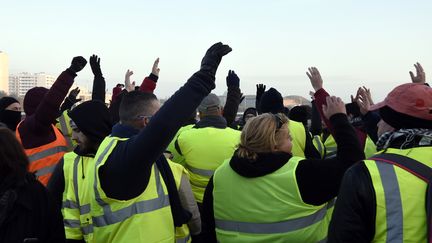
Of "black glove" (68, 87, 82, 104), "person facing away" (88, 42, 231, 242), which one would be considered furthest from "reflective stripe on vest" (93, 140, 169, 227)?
"black glove" (68, 87, 82, 104)

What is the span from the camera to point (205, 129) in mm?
4539

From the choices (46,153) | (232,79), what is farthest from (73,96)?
(232,79)

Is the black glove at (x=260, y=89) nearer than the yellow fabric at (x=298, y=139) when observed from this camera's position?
No

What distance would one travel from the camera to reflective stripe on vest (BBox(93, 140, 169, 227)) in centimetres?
253

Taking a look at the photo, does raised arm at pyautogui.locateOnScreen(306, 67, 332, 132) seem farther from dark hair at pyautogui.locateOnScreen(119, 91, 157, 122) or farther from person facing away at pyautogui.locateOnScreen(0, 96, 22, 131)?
person facing away at pyautogui.locateOnScreen(0, 96, 22, 131)

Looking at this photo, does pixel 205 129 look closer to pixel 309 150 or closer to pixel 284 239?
pixel 309 150

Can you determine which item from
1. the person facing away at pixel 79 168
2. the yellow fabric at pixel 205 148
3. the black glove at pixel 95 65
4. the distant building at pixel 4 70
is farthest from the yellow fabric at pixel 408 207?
the distant building at pixel 4 70

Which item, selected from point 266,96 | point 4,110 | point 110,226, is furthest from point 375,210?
point 4,110

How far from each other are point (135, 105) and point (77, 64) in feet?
7.04

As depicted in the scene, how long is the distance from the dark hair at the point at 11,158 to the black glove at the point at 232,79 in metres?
4.18

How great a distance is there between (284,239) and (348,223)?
28.0 inches

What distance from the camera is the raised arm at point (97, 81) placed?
236 inches

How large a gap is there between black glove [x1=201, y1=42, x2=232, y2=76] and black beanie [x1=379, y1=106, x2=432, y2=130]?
3.29 feet

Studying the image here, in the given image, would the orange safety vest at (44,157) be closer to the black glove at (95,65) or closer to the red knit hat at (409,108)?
the black glove at (95,65)
